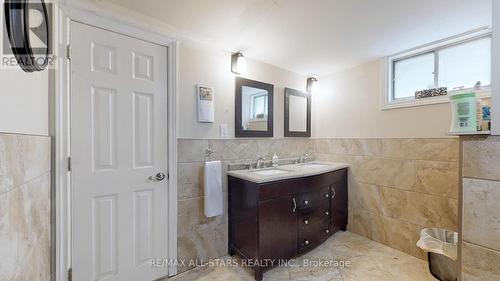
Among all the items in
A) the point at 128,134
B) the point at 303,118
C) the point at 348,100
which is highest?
the point at 348,100

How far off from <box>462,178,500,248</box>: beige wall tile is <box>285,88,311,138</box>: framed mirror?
6.13 feet

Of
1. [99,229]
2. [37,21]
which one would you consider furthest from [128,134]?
[37,21]

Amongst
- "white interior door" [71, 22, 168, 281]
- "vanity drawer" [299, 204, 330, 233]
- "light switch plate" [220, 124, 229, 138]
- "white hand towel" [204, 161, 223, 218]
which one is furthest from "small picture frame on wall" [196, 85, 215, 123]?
"vanity drawer" [299, 204, 330, 233]

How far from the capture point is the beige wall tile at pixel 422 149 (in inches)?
74.4

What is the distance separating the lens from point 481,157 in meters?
0.91

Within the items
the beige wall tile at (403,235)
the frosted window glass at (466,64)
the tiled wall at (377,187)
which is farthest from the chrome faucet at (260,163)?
the frosted window glass at (466,64)

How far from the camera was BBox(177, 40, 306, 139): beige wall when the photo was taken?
1860mm

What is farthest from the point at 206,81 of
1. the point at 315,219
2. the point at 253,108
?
the point at 315,219

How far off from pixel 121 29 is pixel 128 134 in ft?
2.64

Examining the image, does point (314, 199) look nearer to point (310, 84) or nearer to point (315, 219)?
point (315, 219)

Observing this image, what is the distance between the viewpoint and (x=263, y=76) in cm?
246

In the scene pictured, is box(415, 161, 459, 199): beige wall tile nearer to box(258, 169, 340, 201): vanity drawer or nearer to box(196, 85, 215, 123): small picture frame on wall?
box(258, 169, 340, 201): vanity drawer

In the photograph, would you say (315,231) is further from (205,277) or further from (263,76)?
(263,76)

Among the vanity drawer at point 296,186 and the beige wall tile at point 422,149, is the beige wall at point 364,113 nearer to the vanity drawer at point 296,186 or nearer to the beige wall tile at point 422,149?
the beige wall tile at point 422,149
